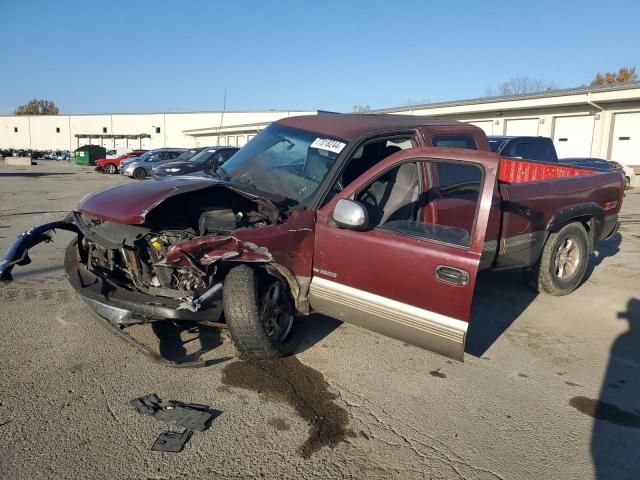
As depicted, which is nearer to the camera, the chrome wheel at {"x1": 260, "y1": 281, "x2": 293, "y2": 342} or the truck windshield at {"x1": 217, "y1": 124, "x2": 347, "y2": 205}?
the chrome wheel at {"x1": 260, "y1": 281, "x2": 293, "y2": 342}

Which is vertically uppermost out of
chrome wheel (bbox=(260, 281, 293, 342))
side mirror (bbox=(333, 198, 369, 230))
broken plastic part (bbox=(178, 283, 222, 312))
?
side mirror (bbox=(333, 198, 369, 230))

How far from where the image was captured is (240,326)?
351 centimetres

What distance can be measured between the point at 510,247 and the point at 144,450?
3780mm

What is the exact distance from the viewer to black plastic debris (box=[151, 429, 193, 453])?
2.80 metres

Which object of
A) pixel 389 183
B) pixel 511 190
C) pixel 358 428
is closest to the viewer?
pixel 358 428

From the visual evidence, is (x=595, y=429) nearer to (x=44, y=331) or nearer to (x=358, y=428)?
(x=358, y=428)

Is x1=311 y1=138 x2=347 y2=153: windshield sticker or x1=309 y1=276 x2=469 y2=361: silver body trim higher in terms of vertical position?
x1=311 y1=138 x2=347 y2=153: windshield sticker

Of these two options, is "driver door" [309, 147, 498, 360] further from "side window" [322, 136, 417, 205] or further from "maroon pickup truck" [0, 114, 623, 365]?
"side window" [322, 136, 417, 205]

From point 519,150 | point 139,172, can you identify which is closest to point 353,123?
point 519,150

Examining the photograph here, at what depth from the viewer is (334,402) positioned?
11.1 feet

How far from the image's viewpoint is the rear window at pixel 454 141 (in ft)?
15.9

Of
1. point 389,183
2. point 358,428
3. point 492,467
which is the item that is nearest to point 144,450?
point 358,428

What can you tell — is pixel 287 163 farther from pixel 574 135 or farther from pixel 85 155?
pixel 85 155

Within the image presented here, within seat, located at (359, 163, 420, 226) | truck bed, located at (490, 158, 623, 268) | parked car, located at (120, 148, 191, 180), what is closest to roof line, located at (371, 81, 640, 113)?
parked car, located at (120, 148, 191, 180)
